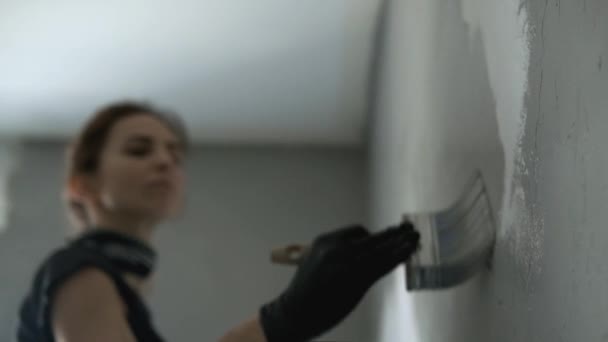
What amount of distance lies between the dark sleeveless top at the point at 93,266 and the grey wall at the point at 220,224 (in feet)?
4.00

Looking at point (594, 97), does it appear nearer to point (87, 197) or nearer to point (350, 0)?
point (87, 197)

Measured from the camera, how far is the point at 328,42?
1876 millimetres

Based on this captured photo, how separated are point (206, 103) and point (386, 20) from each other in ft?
2.48

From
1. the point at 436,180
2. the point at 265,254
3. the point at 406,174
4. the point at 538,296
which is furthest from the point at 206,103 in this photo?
the point at 538,296

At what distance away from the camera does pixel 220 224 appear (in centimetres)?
237

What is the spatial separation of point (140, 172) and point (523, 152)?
2.06ft

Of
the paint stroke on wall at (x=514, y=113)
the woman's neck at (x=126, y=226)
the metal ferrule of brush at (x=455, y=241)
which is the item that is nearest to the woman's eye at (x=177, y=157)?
the woman's neck at (x=126, y=226)

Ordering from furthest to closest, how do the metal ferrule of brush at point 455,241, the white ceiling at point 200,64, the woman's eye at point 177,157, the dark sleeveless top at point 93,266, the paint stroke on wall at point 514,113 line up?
1. the white ceiling at point 200,64
2. the woman's eye at point 177,157
3. the dark sleeveless top at point 93,266
4. the metal ferrule of brush at point 455,241
5. the paint stroke on wall at point 514,113

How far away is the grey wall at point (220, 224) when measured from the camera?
2248 mm

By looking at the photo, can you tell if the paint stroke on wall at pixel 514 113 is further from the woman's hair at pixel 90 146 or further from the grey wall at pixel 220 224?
the grey wall at pixel 220 224

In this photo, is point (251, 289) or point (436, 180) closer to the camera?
point (436, 180)

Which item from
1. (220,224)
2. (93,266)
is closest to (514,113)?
(93,266)

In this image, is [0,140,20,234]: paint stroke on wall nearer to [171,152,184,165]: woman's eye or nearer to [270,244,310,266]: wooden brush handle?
[171,152,184,165]: woman's eye

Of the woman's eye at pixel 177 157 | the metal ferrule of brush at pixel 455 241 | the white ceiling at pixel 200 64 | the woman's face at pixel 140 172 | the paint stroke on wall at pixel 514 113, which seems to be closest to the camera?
the paint stroke on wall at pixel 514 113
